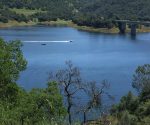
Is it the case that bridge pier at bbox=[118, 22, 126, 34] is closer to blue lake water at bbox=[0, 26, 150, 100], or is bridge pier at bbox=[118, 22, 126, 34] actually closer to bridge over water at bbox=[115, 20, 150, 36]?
bridge over water at bbox=[115, 20, 150, 36]

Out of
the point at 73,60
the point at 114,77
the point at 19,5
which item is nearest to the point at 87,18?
the point at 19,5

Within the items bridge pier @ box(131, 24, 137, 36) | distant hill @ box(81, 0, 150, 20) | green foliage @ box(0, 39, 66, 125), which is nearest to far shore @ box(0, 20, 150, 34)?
bridge pier @ box(131, 24, 137, 36)

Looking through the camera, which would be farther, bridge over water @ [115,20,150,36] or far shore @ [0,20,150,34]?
bridge over water @ [115,20,150,36]

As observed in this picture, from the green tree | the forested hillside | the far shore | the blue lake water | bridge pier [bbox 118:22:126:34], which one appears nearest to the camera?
the green tree

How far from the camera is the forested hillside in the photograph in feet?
309

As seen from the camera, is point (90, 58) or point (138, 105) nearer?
point (138, 105)

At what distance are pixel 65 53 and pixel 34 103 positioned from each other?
43.8m

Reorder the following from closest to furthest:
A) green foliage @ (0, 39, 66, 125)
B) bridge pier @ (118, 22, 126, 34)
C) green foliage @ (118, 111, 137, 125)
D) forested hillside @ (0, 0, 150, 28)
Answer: green foliage @ (0, 39, 66, 125)
green foliage @ (118, 111, 137, 125)
bridge pier @ (118, 22, 126, 34)
forested hillside @ (0, 0, 150, 28)

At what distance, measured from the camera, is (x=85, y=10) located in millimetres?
121312

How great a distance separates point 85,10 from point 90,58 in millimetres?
71293

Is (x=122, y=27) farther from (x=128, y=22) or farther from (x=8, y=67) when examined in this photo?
(x=8, y=67)

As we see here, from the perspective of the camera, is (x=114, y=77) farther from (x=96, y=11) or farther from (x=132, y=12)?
(x=96, y=11)

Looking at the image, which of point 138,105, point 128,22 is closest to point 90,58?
point 138,105

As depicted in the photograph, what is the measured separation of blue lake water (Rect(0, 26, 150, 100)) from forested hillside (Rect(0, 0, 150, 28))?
1908 cm
